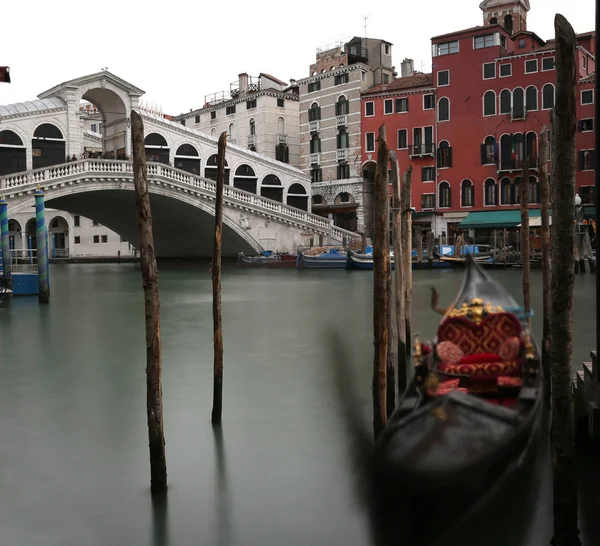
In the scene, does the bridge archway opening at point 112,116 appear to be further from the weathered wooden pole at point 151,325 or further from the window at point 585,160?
the weathered wooden pole at point 151,325

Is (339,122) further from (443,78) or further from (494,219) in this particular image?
(494,219)

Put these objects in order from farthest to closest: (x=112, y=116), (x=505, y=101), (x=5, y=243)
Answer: (x=112, y=116)
(x=505, y=101)
(x=5, y=243)

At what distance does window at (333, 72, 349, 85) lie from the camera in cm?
2389

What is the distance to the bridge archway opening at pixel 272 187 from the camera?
25.2 meters

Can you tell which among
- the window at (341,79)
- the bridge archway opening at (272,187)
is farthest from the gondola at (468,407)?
the bridge archway opening at (272,187)

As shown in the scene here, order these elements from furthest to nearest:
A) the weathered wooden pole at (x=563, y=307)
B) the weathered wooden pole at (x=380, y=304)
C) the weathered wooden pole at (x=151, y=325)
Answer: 1. the weathered wooden pole at (x=380, y=304)
2. the weathered wooden pole at (x=151, y=325)
3. the weathered wooden pole at (x=563, y=307)

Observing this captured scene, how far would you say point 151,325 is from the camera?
3475 millimetres

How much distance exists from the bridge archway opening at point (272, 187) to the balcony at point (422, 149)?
532cm

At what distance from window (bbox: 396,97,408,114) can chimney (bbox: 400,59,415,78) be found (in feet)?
13.3

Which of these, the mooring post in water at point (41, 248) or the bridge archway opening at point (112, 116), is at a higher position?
the bridge archway opening at point (112, 116)

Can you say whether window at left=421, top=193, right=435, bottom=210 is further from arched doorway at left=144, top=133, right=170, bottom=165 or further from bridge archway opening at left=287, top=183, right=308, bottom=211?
arched doorway at left=144, top=133, right=170, bottom=165

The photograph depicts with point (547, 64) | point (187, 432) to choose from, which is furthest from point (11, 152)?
point (187, 432)

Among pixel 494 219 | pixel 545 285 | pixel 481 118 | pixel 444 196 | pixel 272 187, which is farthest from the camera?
pixel 272 187

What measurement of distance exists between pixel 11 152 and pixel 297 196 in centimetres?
970
